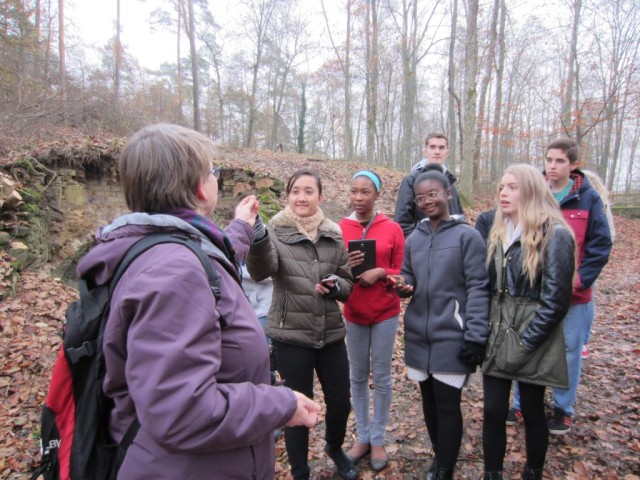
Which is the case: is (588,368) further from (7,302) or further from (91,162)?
(91,162)

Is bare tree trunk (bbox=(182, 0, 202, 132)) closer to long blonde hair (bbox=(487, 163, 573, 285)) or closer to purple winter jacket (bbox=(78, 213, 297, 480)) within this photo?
long blonde hair (bbox=(487, 163, 573, 285))

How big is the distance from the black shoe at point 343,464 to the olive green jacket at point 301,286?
3.01 ft

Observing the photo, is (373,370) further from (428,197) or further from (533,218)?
(533,218)

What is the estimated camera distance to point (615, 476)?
2730 mm

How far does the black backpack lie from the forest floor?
2.18 meters

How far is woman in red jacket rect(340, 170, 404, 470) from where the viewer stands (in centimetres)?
293

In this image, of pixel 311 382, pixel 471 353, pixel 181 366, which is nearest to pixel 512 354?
pixel 471 353

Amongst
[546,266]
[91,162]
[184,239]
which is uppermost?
[91,162]

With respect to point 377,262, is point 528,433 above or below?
below

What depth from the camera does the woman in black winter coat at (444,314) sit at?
2473 mm

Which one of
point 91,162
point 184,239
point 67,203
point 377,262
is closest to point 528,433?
point 377,262

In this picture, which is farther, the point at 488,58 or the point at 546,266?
the point at 488,58

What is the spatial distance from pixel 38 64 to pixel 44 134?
690 cm

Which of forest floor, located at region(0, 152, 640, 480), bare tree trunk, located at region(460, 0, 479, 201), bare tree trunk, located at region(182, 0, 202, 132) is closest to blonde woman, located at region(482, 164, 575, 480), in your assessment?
forest floor, located at region(0, 152, 640, 480)
